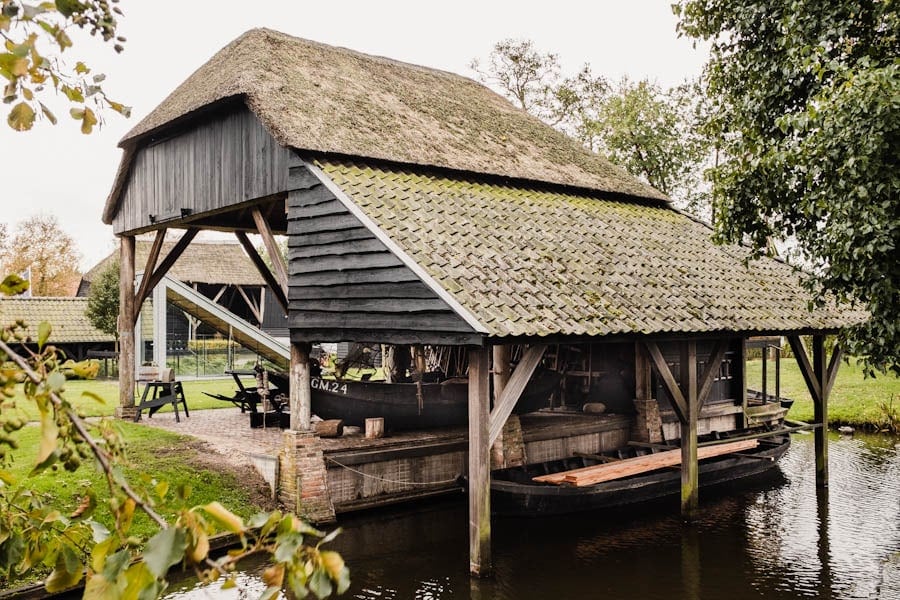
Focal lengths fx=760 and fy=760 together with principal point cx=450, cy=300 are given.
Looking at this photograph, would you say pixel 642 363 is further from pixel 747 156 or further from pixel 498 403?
pixel 498 403

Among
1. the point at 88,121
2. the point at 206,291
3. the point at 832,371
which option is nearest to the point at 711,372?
the point at 832,371

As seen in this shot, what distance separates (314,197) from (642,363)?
752 centimetres

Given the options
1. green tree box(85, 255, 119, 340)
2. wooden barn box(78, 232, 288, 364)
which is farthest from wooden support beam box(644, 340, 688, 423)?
green tree box(85, 255, 119, 340)

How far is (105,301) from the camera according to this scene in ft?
80.6

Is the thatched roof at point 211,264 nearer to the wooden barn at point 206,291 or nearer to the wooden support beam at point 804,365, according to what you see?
the wooden barn at point 206,291

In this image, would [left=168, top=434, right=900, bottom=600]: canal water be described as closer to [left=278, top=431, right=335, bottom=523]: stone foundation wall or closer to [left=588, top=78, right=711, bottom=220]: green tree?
[left=278, top=431, right=335, bottom=523]: stone foundation wall

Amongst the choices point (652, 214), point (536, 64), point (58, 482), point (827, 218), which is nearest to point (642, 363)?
point (652, 214)

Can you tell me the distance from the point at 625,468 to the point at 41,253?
3814cm

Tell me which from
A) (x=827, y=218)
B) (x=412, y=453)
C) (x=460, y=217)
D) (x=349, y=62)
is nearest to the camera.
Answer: (x=827, y=218)

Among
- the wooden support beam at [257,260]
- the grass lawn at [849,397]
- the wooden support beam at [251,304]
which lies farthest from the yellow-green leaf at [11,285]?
the wooden support beam at [251,304]

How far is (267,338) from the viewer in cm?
1772

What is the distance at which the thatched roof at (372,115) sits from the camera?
35.4ft

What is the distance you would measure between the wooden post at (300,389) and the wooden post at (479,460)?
3147mm

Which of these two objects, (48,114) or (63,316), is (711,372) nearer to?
(48,114)
